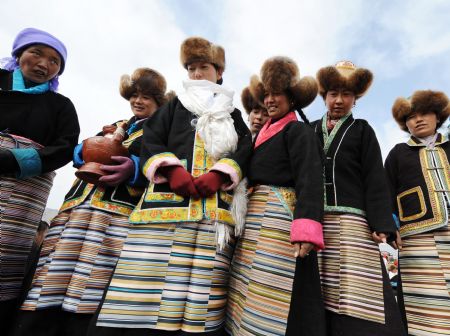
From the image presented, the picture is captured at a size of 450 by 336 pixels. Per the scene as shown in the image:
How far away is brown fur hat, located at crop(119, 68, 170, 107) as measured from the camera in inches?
112

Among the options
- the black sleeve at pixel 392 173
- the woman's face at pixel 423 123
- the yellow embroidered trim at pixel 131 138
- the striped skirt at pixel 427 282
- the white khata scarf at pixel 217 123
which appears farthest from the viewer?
the woman's face at pixel 423 123

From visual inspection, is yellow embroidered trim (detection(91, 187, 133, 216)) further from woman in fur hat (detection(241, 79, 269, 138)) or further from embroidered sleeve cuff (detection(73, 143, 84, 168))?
woman in fur hat (detection(241, 79, 269, 138))

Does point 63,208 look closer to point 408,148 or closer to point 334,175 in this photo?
point 334,175

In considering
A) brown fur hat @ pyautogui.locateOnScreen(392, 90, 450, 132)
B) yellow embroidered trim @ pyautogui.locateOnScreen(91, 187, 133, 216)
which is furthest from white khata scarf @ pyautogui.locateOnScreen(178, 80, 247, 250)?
brown fur hat @ pyautogui.locateOnScreen(392, 90, 450, 132)

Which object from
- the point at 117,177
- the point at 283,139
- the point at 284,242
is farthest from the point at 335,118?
the point at 117,177

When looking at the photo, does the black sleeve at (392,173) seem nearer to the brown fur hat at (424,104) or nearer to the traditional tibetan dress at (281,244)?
the brown fur hat at (424,104)

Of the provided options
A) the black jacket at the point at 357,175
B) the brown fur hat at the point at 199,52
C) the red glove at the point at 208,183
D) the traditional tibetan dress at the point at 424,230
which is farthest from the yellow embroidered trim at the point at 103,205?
the traditional tibetan dress at the point at 424,230

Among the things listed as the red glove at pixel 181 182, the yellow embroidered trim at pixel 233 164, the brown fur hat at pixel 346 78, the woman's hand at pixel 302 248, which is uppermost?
the brown fur hat at pixel 346 78

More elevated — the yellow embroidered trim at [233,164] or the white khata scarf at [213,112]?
the white khata scarf at [213,112]

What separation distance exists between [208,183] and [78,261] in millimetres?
1116

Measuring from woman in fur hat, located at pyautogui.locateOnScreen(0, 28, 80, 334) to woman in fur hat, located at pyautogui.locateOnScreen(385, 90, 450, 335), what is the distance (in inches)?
118

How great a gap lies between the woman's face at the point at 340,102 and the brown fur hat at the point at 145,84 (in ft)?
4.93

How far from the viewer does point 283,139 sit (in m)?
2.20

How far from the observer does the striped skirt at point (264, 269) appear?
5.75 ft
